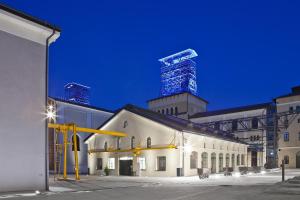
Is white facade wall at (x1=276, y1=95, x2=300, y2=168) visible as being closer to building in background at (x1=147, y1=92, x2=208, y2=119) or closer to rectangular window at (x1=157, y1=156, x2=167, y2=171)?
building in background at (x1=147, y1=92, x2=208, y2=119)

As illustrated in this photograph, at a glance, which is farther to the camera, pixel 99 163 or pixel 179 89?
pixel 179 89

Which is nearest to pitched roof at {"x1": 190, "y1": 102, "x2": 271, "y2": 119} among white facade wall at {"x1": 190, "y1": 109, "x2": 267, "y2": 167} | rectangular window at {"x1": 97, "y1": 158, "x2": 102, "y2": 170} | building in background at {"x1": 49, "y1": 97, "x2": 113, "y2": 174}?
white facade wall at {"x1": 190, "y1": 109, "x2": 267, "y2": 167}

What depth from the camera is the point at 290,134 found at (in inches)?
2362

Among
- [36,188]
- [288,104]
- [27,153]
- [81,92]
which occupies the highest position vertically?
[81,92]

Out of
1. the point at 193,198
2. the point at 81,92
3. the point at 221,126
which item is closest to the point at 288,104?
the point at 221,126

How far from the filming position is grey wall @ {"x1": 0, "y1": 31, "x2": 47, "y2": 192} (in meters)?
18.0

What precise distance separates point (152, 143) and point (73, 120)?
1505 centimetres

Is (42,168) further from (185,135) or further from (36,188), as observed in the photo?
(185,135)

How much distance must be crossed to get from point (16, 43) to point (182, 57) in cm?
6999

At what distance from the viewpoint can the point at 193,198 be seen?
16.1 metres

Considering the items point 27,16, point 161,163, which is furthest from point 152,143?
point 27,16

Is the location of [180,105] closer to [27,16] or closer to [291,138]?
[291,138]

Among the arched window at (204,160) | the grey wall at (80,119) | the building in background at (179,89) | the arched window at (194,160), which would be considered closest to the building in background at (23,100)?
the arched window at (194,160)

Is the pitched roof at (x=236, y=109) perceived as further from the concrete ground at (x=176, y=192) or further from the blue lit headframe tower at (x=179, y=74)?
the concrete ground at (x=176, y=192)
